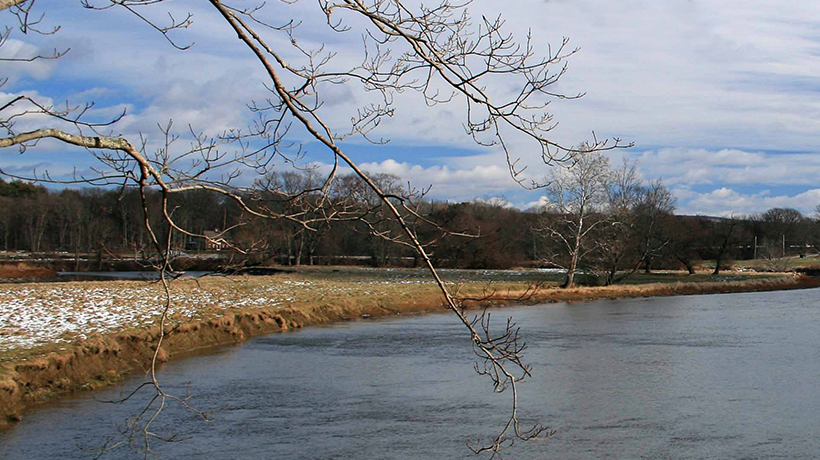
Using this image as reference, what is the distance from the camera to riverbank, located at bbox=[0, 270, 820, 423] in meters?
12.9

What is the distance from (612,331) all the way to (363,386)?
10795 mm

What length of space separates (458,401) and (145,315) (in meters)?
10.9

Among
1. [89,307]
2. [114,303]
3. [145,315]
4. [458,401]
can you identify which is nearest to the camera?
[458,401]

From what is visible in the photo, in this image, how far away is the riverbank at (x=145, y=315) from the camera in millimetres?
12906

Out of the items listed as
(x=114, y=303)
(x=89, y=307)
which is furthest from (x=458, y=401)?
(x=114, y=303)

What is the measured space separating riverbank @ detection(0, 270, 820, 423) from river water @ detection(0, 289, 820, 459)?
0.91 metres

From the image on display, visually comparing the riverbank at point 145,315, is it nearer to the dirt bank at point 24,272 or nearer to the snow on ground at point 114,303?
the snow on ground at point 114,303

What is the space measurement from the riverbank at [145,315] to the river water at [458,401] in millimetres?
906

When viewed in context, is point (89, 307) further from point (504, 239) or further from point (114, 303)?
point (504, 239)

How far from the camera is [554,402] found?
12.3 m

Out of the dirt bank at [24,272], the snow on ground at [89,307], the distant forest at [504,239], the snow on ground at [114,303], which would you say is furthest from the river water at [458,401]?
the dirt bank at [24,272]

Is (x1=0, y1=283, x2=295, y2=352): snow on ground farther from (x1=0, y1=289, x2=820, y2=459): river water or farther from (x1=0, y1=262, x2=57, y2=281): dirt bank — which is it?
(x1=0, y1=262, x2=57, y2=281): dirt bank

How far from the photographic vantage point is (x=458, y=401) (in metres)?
12.3

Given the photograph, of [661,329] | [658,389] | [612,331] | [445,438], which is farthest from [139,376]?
[661,329]
